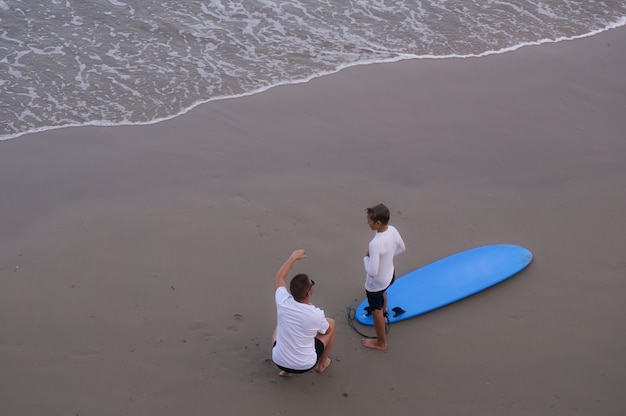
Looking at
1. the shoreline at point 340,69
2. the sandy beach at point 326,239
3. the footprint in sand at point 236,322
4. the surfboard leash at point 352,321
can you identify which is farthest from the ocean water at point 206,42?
the surfboard leash at point 352,321

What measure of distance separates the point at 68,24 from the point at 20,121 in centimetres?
307

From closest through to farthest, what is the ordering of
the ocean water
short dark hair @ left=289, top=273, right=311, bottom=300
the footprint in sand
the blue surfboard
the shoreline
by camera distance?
short dark hair @ left=289, top=273, right=311, bottom=300
the footprint in sand
the blue surfboard
the shoreline
the ocean water

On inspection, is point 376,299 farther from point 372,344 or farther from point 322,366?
point 322,366

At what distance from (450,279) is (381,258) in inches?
41.3

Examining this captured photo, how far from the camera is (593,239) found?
5.51 m

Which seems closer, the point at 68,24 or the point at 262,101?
the point at 262,101

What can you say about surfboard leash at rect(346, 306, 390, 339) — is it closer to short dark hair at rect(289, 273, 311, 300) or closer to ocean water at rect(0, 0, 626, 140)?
short dark hair at rect(289, 273, 311, 300)

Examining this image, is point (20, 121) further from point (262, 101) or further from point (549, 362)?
point (549, 362)

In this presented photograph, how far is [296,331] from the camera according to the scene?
392 centimetres

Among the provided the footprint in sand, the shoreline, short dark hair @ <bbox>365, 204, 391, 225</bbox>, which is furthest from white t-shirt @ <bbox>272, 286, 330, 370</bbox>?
the shoreline

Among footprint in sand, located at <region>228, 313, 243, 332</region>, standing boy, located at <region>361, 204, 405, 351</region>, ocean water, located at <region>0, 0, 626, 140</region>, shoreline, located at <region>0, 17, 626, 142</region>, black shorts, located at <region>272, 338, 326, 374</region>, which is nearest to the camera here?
black shorts, located at <region>272, 338, 326, 374</region>

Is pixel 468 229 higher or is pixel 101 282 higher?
pixel 468 229

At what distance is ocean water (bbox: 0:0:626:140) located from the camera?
782cm

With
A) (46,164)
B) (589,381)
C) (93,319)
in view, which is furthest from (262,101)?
(589,381)
